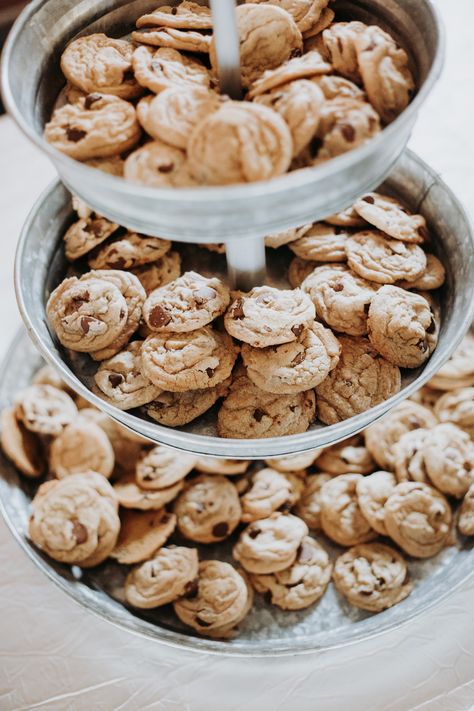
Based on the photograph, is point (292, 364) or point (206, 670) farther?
point (206, 670)

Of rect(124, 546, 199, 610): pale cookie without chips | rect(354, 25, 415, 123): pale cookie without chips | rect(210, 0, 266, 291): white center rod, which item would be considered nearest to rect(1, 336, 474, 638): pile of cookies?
rect(124, 546, 199, 610): pale cookie without chips

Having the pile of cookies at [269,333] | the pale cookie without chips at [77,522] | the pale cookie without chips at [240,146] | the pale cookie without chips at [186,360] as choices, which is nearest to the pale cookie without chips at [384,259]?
the pile of cookies at [269,333]

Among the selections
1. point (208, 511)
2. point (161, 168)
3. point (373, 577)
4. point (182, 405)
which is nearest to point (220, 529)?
point (208, 511)

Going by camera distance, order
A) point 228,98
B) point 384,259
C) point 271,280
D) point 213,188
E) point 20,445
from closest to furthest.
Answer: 1. point 213,188
2. point 228,98
3. point 384,259
4. point 271,280
5. point 20,445

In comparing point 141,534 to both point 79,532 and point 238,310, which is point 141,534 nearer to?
point 79,532

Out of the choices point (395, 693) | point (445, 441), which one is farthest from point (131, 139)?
point (395, 693)

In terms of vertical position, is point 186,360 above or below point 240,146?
below
